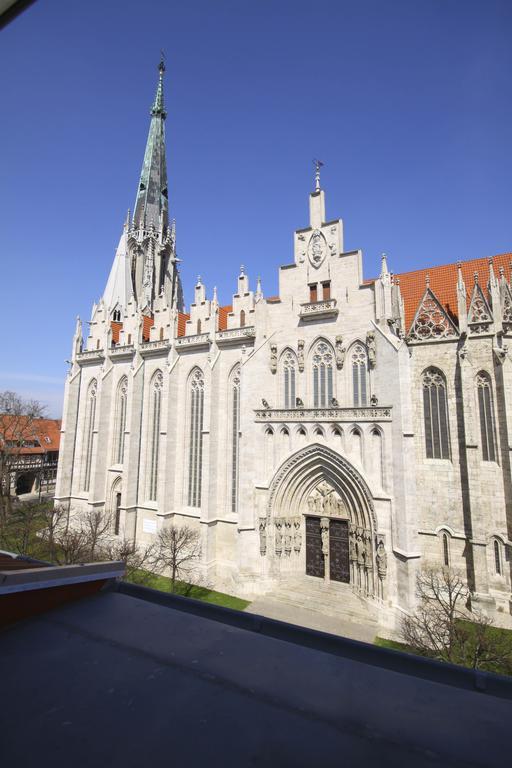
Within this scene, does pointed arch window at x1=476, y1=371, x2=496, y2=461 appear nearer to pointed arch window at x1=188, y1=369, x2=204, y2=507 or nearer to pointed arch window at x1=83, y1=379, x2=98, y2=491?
pointed arch window at x1=188, y1=369, x2=204, y2=507

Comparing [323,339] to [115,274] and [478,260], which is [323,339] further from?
[115,274]

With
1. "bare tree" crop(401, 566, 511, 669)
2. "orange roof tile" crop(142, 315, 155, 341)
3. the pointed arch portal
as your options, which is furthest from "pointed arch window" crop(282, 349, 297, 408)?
"orange roof tile" crop(142, 315, 155, 341)

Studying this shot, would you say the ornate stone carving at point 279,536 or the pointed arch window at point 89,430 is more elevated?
the pointed arch window at point 89,430

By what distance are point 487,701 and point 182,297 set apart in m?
45.7

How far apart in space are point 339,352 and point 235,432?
25.9 feet

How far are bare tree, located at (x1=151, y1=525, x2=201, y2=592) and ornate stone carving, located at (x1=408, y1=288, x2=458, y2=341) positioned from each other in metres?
16.6

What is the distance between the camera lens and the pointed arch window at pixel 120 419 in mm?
27656

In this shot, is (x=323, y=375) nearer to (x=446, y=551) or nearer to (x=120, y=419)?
(x=446, y=551)

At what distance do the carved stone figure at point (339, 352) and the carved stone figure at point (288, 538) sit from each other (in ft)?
28.8

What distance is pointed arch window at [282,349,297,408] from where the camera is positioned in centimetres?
2050

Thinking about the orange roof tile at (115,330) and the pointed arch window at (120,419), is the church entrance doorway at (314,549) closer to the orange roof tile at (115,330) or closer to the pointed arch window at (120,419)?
the pointed arch window at (120,419)

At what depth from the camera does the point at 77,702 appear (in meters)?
2.25

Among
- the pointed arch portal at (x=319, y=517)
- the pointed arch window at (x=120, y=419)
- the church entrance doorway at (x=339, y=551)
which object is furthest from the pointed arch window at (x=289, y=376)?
the pointed arch window at (x=120, y=419)

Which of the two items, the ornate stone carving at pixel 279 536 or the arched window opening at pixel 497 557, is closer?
the arched window opening at pixel 497 557
